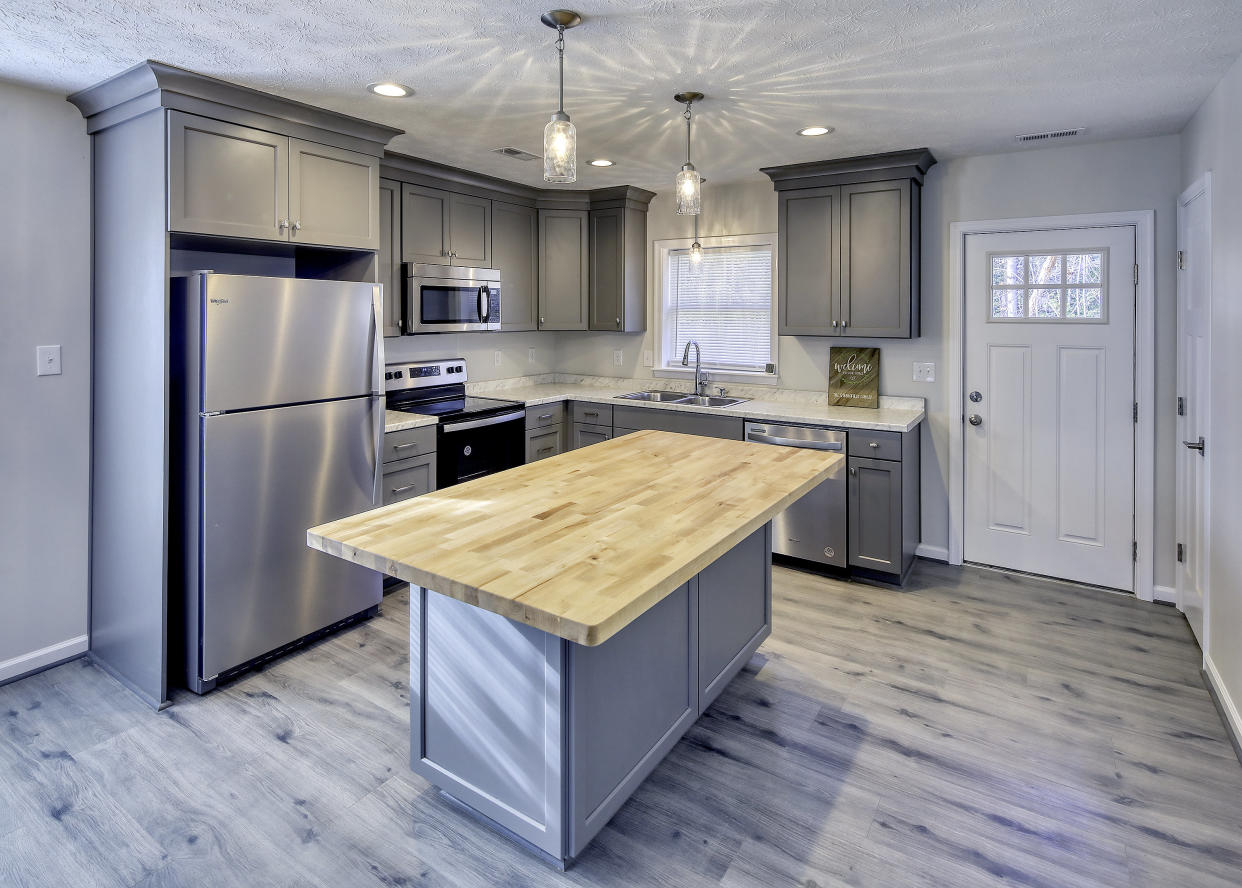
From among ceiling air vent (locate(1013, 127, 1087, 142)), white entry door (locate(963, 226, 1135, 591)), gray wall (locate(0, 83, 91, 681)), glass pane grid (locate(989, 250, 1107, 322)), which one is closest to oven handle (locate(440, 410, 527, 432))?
gray wall (locate(0, 83, 91, 681))

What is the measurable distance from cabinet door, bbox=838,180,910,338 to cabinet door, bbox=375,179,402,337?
2.47m

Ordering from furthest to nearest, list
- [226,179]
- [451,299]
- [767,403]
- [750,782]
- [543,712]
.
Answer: [767,403]
[451,299]
[226,179]
[750,782]
[543,712]

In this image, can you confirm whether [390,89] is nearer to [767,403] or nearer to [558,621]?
[558,621]

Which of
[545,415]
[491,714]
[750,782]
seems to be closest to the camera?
[491,714]

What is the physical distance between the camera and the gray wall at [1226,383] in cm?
247

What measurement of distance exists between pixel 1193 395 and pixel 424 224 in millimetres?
3895

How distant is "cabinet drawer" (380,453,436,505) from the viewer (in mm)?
3559

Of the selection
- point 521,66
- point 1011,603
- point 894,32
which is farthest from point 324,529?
point 1011,603

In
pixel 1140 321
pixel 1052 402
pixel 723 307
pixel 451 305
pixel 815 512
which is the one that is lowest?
pixel 815 512

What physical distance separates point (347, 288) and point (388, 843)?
2155 mm

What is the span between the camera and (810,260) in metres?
4.20

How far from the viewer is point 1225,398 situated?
2609 millimetres

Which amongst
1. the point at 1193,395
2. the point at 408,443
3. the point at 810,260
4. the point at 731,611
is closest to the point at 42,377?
the point at 408,443

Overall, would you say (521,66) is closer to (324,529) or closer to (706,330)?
(324,529)
